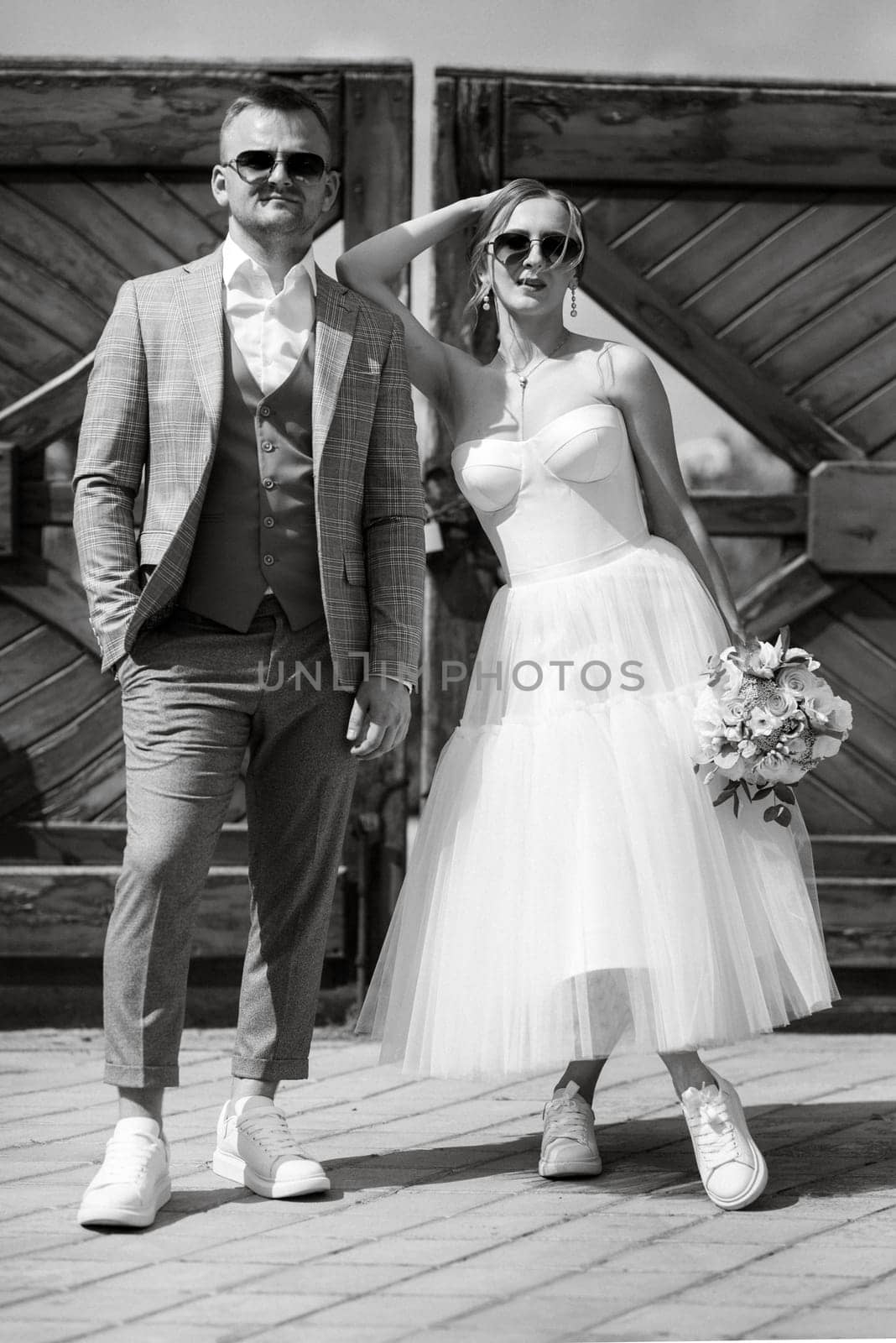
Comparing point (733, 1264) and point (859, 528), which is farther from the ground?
point (859, 528)

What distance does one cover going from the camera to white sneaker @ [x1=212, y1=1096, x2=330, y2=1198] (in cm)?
292

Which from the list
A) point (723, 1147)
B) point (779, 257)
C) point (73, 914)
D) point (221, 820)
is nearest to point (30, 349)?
point (73, 914)

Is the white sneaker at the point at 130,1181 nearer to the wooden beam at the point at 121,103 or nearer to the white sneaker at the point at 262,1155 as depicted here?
the white sneaker at the point at 262,1155

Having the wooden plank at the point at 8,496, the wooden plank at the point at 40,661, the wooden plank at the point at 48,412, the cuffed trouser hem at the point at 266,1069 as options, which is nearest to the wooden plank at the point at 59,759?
the wooden plank at the point at 40,661

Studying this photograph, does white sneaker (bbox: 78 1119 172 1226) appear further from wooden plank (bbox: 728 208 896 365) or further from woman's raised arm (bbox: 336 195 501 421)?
wooden plank (bbox: 728 208 896 365)

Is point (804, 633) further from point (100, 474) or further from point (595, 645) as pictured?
point (100, 474)

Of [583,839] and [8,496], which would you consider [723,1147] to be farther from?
[8,496]

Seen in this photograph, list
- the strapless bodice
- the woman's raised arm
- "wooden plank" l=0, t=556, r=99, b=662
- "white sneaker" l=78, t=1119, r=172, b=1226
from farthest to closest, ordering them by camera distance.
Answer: "wooden plank" l=0, t=556, r=99, b=662 < the woman's raised arm < the strapless bodice < "white sneaker" l=78, t=1119, r=172, b=1226

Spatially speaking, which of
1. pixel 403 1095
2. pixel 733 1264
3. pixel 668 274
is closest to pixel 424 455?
pixel 668 274

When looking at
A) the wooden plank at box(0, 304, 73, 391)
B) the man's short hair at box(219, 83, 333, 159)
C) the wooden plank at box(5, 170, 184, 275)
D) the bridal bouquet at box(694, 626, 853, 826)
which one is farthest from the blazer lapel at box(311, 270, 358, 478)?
the wooden plank at box(0, 304, 73, 391)

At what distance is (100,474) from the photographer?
9.57ft

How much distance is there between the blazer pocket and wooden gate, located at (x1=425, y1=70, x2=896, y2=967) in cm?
142

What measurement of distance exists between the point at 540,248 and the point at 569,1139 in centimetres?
183

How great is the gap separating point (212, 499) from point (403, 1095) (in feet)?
5.69
